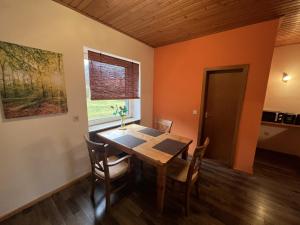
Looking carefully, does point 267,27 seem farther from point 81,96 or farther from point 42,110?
Answer: point 42,110

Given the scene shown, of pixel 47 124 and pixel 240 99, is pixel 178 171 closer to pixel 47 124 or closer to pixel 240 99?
pixel 240 99

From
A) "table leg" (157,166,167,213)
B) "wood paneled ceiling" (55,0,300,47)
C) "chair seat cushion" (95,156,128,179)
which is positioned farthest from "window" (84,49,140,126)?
"table leg" (157,166,167,213)

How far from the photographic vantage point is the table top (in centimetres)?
160

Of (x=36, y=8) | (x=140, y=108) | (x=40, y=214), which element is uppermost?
(x=36, y=8)

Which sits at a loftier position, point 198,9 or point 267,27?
point 198,9

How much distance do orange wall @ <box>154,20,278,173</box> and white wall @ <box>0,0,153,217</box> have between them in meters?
1.53

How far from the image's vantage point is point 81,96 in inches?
82.2

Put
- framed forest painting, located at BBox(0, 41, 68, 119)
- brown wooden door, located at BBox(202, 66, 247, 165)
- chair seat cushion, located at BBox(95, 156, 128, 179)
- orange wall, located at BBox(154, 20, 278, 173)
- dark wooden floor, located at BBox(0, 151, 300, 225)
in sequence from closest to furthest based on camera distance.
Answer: framed forest painting, located at BBox(0, 41, 68, 119) < dark wooden floor, located at BBox(0, 151, 300, 225) < chair seat cushion, located at BBox(95, 156, 128, 179) < orange wall, located at BBox(154, 20, 278, 173) < brown wooden door, located at BBox(202, 66, 247, 165)

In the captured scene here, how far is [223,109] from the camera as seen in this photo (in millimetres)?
2705

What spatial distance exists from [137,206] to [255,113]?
2.43m

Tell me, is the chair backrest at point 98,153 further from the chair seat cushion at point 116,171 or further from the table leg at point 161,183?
the table leg at point 161,183

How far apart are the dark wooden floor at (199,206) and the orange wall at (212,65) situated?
0.54 metres

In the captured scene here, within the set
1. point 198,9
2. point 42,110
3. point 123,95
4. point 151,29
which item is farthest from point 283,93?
point 42,110

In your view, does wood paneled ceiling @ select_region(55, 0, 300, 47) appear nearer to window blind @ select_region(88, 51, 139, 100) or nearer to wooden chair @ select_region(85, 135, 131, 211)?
window blind @ select_region(88, 51, 139, 100)
